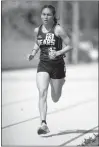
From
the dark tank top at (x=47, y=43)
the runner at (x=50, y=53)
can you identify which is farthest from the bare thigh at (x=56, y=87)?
the dark tank top at (x=47, y=43)

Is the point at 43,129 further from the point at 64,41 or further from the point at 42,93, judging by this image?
the point at 64,41

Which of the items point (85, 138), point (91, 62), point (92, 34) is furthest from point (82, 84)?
point (91, 62)

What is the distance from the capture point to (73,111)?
6.73m

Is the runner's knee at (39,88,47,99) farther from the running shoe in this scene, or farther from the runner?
the running shoe

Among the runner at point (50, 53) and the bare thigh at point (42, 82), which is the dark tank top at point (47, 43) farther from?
the bare thigh at point (42, 82)

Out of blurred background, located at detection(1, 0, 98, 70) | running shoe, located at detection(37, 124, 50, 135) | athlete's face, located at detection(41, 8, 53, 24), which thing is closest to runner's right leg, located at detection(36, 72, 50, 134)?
running shoe, located at detection(37, 124, 50, 135)

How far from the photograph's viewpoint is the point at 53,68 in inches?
154

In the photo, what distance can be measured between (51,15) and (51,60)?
0.40 m

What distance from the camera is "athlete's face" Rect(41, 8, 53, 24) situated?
3.80 metres

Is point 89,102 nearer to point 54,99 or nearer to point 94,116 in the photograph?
point 94,116

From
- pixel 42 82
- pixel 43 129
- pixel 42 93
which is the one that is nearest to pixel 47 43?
pixel 42 82

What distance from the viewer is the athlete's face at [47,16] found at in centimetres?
380

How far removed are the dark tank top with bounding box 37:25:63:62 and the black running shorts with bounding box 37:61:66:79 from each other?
0.18 feet

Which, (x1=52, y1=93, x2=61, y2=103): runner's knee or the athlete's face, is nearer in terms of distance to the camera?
the athlete's face
